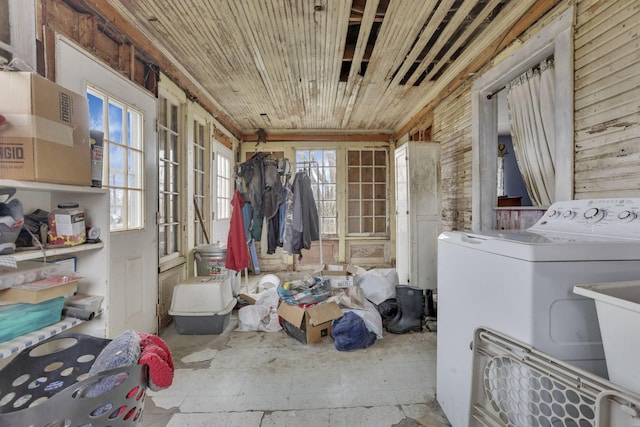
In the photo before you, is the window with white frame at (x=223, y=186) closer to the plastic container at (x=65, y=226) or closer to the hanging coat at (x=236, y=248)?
the hanging coat at (x=236, y=248)

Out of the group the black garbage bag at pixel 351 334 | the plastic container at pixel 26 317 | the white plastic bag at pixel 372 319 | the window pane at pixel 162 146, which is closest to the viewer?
the plastic container at pixel 26 317

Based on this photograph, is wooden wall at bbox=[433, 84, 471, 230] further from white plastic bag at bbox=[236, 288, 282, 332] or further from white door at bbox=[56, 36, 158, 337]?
white door at bbox=[56, 36, 158, 337]

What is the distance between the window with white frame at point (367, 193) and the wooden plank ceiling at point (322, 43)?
154 centimetres

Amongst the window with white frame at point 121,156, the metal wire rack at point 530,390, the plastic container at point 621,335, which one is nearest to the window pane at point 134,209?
the window with white frame at point 121,156

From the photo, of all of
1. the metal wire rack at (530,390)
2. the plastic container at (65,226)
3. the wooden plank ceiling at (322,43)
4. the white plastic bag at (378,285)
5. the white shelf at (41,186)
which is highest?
the wooden plank ceiling at (322,43)

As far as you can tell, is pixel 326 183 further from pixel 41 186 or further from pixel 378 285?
pixel 41 186

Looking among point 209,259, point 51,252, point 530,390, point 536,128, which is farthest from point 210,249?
point 536,128

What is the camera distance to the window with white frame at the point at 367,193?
17.7 feet

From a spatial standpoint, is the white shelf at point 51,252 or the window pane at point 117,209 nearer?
the white shelf at point 51,252

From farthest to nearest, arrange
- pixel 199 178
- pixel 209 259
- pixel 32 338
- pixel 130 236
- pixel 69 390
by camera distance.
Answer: pixel 199 178 < pixel 209 259 < pixel 130 236 < pixel 32 338 < pixel 69 390

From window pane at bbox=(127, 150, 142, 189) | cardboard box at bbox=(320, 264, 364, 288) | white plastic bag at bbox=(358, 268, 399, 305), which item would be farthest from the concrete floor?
window pane at bbox=(127, 150, 142, 189)

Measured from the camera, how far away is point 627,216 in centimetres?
111

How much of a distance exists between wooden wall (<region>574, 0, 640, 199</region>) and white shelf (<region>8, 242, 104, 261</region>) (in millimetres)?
2481

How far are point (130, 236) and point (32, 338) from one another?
1248mm
